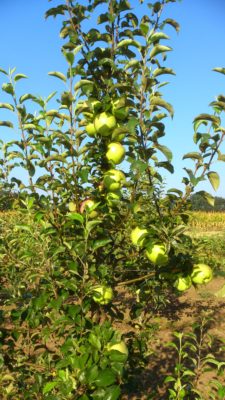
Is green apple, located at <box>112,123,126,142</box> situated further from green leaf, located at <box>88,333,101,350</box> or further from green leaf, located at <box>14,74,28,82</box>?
green leaf, located at <box>88,333,101,350</box>

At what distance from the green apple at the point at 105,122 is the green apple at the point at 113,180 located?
203 mm

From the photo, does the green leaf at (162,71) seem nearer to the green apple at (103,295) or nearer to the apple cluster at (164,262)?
the apple cluster at (164,262)

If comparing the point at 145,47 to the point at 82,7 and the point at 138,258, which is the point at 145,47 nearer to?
the point at 82,7

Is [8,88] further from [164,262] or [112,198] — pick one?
[164,262]

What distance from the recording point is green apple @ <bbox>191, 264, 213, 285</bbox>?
5.84 feet

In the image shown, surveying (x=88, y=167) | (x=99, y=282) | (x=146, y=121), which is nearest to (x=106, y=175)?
(x=88, y=167)

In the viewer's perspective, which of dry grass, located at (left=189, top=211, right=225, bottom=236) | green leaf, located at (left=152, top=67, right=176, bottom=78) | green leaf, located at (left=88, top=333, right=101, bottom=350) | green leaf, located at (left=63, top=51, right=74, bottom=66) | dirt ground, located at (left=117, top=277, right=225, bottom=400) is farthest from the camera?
dry grass, located at (left=189, top=211, right=225, bottom=236)

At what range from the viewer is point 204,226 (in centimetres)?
2456

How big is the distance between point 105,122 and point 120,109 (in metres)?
0.10

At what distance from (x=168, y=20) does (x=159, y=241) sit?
116cm

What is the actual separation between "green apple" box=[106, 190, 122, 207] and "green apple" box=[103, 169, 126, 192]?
25 mm

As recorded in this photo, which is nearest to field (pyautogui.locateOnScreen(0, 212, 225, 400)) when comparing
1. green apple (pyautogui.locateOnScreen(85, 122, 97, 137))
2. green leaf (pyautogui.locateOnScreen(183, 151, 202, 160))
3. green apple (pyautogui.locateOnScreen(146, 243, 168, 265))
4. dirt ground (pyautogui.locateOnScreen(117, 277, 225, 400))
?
dirt ground (pyautogui.locateOnScreen(117, 277, 225, 400))

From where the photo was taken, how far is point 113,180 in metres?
1.76

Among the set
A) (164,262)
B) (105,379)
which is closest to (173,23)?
(164,262)
